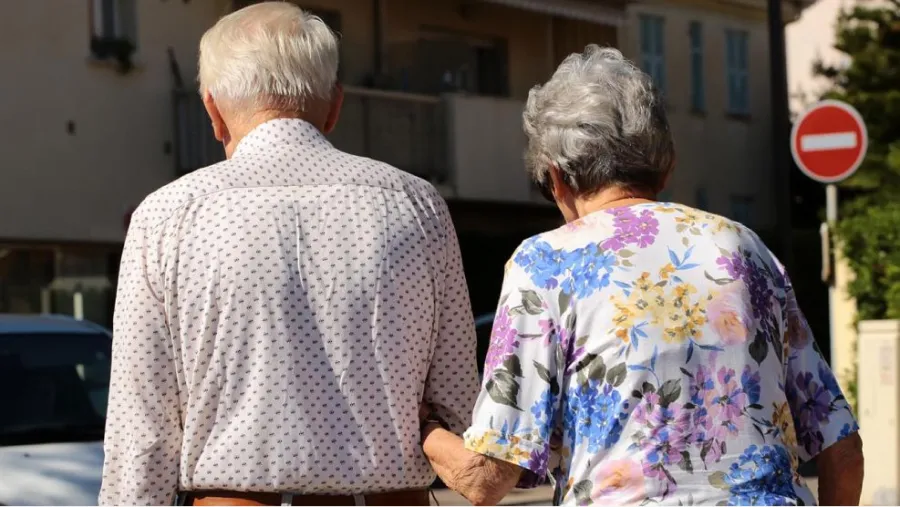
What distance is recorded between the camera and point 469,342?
3.96m

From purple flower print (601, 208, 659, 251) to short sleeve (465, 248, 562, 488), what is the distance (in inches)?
7.4

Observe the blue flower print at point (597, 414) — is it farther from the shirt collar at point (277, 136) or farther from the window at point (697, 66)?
the window at point (697, 66)

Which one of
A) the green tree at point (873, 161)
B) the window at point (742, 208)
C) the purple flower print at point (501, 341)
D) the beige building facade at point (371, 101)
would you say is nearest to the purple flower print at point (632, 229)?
the purple flower print at point (501, 341)

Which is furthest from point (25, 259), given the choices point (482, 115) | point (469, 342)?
point (469, 342)

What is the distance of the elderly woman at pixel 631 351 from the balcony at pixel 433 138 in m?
19.6

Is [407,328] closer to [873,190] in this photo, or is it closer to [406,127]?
[873,190]

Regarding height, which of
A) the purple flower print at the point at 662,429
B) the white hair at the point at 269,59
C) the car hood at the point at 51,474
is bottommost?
the car hood at the point at 51,474

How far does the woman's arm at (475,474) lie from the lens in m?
3.44

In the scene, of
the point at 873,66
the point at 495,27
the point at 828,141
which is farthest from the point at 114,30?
the point at 828,141

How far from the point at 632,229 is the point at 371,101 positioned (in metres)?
21.7

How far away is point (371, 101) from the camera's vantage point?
25.1 meters

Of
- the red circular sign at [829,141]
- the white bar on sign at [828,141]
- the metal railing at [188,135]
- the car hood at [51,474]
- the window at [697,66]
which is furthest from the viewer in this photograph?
the window at [697,66]

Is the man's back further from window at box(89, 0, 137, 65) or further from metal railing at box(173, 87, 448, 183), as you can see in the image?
metal railing at box(173, 87, 448, 183)

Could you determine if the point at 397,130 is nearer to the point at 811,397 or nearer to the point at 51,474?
the point at 51,474
